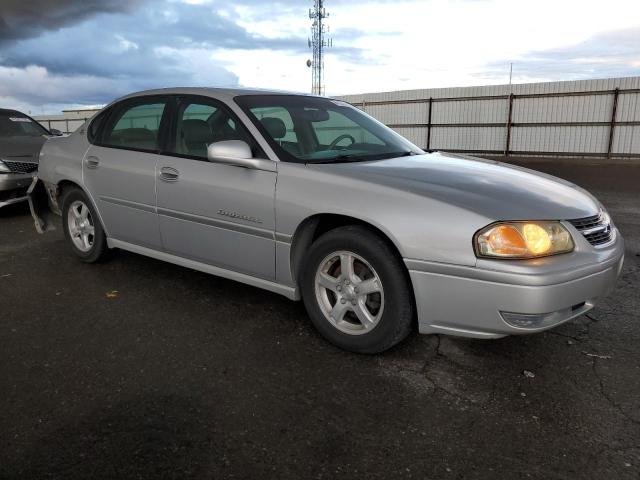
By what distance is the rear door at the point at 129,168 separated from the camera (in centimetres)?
416

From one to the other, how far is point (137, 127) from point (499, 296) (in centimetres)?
318

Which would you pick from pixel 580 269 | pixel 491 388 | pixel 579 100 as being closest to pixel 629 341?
pixel 580 269

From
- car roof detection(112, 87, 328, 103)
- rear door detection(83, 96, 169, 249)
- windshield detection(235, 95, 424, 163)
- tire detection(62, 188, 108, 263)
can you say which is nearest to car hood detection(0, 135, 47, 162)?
tire detection(62, 188, 108, 263)

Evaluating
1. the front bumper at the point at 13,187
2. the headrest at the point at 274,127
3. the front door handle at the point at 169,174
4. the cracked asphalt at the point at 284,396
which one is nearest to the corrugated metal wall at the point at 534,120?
the front bumper at the point at 13,187

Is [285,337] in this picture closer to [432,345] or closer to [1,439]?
[432,345]

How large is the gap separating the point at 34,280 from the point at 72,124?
27183mm

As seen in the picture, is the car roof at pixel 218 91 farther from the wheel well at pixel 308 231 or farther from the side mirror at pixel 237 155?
the wheel well at pixel 308 231

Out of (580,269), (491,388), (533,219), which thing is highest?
(533,219)

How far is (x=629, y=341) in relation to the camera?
336 cm

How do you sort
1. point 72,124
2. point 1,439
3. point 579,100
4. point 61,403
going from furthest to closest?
1. point 72,124
2. point 579,100
3. point 61,403
4. point 1,439

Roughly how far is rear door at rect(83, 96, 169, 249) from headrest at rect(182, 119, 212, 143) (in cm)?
24

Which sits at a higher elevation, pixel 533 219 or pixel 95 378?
pixel 533 219

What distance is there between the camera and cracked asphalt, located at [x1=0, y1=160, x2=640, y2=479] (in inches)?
87.3

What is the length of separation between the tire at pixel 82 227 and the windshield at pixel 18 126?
4.35 metres
